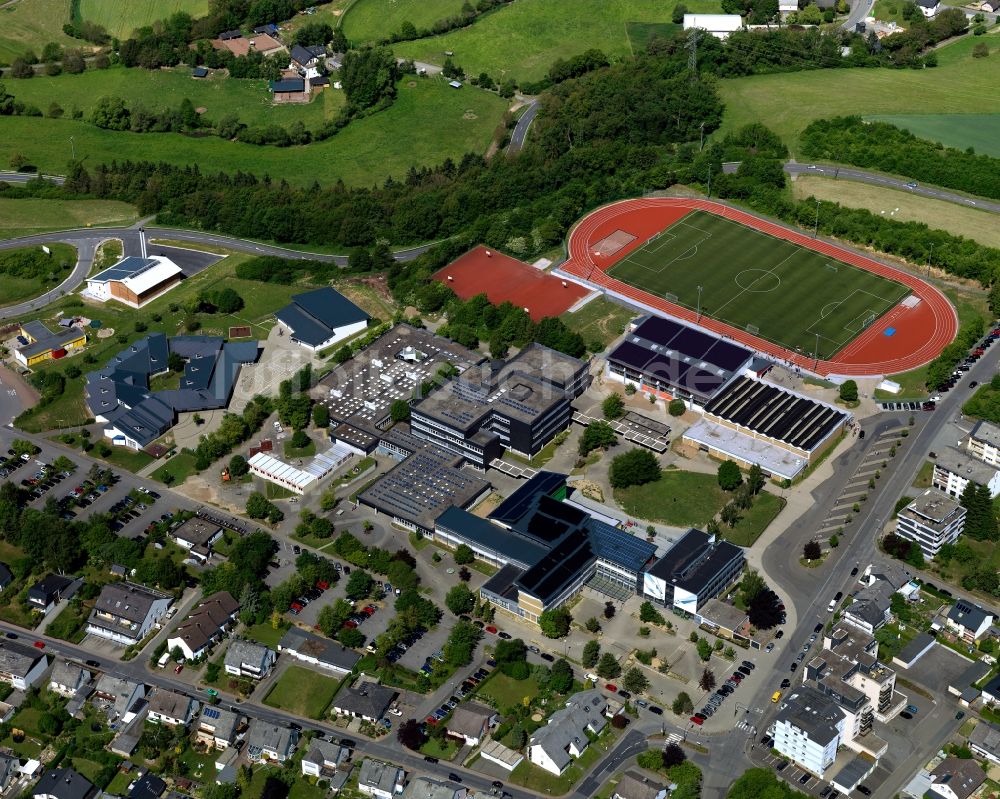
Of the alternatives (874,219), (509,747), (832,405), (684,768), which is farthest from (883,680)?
(874,219)

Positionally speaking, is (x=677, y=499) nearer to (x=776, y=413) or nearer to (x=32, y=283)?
(x=776, y=413)

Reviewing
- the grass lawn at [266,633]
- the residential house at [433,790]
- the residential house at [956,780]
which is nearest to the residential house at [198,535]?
the grass lawn at [266,633]

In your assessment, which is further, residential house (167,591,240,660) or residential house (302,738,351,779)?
residential house (167,591,240,660)

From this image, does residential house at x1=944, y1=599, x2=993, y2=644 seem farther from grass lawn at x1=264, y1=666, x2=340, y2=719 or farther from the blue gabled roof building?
the blue gabled roof building

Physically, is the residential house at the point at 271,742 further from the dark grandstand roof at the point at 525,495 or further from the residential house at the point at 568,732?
the dark grandstand roof at the point at 525,495

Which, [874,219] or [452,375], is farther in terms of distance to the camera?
[874,219]

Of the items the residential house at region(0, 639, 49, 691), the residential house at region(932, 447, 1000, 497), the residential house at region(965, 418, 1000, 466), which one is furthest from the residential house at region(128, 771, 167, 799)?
the residential house at region(965, 418, 1000, 466)

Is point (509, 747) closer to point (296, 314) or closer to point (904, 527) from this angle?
point (904, 527)
